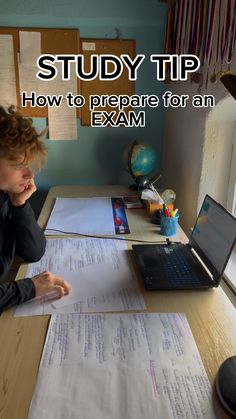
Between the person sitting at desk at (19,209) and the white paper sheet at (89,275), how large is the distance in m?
0.03

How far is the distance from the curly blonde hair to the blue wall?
3.53ft

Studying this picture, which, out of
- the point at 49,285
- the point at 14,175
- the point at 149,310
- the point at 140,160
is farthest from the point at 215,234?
the point at 140,160

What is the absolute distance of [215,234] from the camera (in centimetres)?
101

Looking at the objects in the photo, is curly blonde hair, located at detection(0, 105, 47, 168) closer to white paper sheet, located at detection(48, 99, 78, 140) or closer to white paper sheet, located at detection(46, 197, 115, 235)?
white paper sheet, located at detection(46, 197, 115, 235)

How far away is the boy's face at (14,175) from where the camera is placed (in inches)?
41.0

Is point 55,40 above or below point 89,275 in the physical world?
above

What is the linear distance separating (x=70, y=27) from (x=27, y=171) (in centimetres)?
119

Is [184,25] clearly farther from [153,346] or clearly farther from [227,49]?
[153,346]

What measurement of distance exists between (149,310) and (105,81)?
153 cm

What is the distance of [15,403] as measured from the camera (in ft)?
2.02

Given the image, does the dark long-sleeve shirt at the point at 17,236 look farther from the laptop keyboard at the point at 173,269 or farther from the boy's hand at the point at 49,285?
the laptop keyboard at the point at 173,269

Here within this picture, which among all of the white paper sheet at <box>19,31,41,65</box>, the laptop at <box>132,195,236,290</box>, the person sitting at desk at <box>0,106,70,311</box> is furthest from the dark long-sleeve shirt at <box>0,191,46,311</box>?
the white paper sheet at <box>19,31,41,65</box>

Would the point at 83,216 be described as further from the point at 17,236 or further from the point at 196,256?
the point at 196,256

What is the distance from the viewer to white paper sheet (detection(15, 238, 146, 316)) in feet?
2.91
